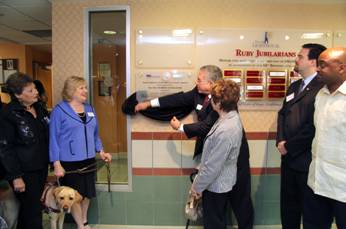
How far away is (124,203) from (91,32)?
1703mm

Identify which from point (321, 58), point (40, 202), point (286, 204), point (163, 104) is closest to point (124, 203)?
point (40, 202)

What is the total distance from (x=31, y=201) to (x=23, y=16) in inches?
106

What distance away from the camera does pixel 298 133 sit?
229cm

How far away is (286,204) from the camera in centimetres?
254

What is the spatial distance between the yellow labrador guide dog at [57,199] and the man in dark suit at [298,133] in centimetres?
167

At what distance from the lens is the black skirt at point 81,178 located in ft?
8.61

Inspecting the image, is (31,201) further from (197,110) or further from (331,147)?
(331,147)

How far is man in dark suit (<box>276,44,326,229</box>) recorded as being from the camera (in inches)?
88.7

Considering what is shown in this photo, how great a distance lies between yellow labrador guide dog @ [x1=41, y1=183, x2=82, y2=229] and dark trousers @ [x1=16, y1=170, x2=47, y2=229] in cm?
6

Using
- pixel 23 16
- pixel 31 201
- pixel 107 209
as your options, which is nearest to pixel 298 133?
pixel 107 209

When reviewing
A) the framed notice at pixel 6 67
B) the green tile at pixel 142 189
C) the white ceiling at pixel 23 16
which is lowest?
the green tile at pixel 142 189

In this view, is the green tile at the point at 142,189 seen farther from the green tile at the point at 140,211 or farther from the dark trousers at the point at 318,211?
A: the dark trousers at the point at 318,211

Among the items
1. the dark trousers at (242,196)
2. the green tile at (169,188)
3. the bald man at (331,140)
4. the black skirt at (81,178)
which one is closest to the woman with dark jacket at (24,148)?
the black skirt at (81,178)

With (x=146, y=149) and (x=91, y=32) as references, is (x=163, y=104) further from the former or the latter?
(x=91, y=32)
